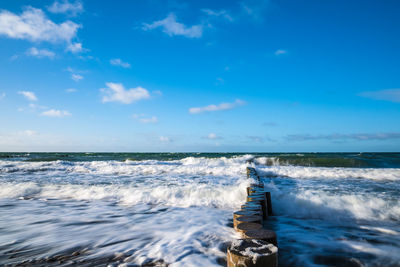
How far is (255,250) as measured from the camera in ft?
4.80

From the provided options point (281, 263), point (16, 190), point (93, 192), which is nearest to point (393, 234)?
point (281, 263)

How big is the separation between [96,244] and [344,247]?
295cm

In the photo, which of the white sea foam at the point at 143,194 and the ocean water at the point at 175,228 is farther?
the white sea foam at the point at 143,194

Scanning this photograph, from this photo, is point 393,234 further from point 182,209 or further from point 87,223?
point 87,223

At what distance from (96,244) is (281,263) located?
2.13 m

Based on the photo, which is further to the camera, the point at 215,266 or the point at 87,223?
the point at 87,223

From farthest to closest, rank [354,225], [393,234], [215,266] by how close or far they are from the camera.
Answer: [354,225], [393,234], [215,266]

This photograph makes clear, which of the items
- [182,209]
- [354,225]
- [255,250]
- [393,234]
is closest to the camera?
[255,250]

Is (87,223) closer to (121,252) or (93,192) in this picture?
(121,252)

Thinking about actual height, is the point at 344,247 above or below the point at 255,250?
below

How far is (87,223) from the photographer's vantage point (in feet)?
12.0

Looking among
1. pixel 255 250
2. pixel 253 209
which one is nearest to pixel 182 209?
pixel 253 209

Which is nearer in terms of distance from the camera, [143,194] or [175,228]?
[175,228]

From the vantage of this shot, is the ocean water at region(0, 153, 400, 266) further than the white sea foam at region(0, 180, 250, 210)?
No
